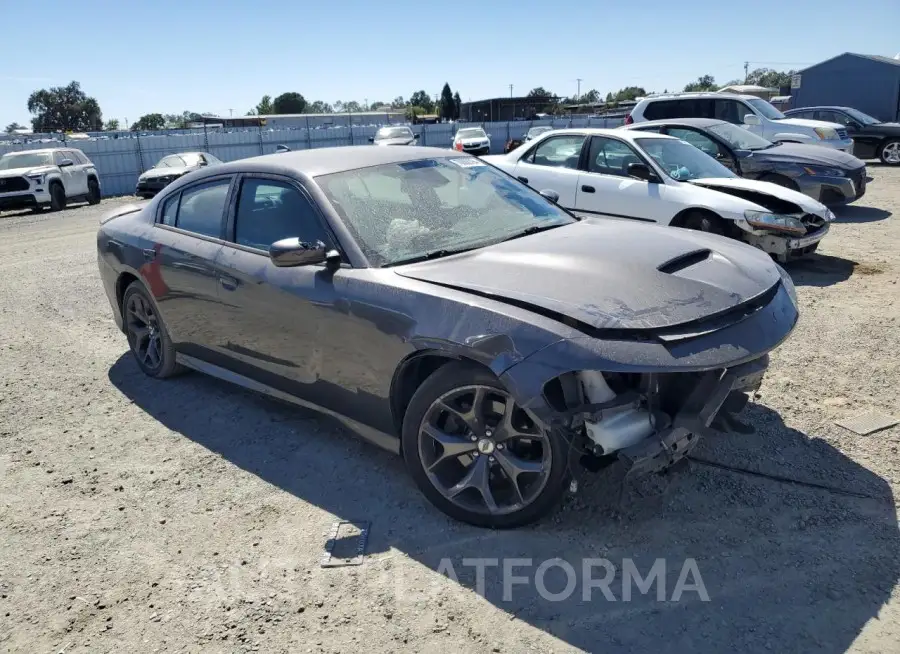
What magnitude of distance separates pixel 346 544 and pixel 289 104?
118 m

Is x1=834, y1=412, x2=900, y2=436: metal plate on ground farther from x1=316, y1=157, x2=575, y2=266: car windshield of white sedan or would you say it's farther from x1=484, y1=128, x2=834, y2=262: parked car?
x1=484, y1=128, x2=834, y2=262: parked car

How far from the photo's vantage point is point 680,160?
788 cm

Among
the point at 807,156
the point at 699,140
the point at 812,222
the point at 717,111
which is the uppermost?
the point at 717,111

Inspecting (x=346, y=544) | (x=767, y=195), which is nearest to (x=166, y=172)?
(x=767, y=195)

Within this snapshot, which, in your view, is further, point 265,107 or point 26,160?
point 265,107

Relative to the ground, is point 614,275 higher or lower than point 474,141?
lower

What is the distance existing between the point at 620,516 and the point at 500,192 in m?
2.08

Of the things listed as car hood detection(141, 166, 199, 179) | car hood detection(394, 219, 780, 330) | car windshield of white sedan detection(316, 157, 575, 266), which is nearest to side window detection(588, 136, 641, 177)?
car windshield of white sedan detection(316, 157, 575, 266)

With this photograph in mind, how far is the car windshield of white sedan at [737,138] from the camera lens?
9867mm

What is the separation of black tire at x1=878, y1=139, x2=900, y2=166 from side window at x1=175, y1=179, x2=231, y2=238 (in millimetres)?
19428

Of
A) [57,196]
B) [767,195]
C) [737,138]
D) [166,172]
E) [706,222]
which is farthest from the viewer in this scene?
[166,172]

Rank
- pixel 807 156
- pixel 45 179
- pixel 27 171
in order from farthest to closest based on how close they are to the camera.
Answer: pixel 45 179
pixel 27 171
pixel 807 156

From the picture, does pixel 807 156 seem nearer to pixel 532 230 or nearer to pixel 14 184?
pixel 532 230

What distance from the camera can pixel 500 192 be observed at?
424cm
